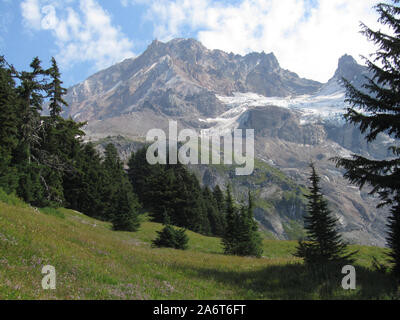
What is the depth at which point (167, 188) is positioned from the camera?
58.6 m

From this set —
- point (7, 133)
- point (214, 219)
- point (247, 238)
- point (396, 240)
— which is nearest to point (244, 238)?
point (247, 238)

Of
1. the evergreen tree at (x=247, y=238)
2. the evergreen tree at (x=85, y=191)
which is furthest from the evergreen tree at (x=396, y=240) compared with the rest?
the evergreen tree at (x=85, y=191)

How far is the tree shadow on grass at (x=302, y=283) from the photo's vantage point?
424 inches

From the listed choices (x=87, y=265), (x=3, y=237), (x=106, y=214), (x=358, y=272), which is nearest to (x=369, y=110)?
(x=358, y=272)

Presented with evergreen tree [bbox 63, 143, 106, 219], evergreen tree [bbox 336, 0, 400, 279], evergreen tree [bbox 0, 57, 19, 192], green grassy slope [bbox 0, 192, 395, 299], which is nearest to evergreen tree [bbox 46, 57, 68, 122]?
evergreen tree [bbox 0, 57, 19, 192]

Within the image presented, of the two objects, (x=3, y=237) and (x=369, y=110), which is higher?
(x=369, y=110)

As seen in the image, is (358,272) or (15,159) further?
(15,159)

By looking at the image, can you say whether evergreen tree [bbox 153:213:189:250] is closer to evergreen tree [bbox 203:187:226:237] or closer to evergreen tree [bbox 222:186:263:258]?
evergreen tree [bbox 222:186:263:258]

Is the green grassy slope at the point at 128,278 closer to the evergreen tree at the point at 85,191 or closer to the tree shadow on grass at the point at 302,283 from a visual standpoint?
the tree shadow on grass at the point at 302,283

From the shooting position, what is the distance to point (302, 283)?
12289 millimetres

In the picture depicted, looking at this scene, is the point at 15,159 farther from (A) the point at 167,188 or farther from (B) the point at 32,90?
(A) the point at 167,188

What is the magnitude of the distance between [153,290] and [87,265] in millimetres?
2917

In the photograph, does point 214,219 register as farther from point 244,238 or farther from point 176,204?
point 244,238
